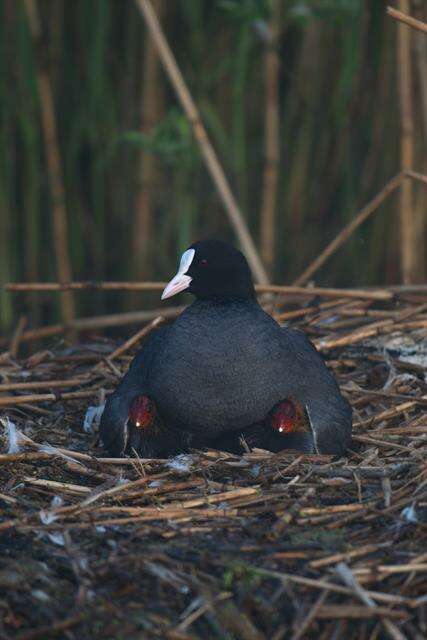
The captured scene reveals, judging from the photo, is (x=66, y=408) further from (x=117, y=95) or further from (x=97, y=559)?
(x=117, y=95)

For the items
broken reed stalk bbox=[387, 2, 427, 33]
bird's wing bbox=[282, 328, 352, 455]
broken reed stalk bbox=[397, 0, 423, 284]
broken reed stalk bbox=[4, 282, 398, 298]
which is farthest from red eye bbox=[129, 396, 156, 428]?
broken reed stalk bbox=[397, 0, 423, 284]

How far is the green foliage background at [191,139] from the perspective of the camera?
704 centimetres

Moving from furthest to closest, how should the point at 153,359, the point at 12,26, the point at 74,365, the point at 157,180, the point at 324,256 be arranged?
1. the point at 157,180
2. the point at 12,26
3. the point at 324,256
4. the point at 74,365
5. the point at 153,359

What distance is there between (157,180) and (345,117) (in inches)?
49.8

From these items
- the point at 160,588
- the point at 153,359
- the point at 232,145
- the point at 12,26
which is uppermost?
the point at 12,26

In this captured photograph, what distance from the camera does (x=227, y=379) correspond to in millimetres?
3982

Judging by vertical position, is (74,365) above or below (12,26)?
below

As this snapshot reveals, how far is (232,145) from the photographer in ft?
23.9

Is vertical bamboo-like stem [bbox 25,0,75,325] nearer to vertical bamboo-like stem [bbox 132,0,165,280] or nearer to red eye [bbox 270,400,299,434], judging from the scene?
vertical bamboo-like stem [bbox 132,0,165,280]

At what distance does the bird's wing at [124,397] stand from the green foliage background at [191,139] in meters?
2.57

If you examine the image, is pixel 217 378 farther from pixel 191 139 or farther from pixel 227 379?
pixel 191 139

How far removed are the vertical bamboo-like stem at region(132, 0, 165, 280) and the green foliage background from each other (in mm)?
58

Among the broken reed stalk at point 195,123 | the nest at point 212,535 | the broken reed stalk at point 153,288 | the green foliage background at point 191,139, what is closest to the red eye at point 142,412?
the nest at point 212,535

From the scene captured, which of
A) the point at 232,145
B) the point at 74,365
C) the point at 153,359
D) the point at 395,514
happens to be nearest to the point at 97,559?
the point at 395,514
